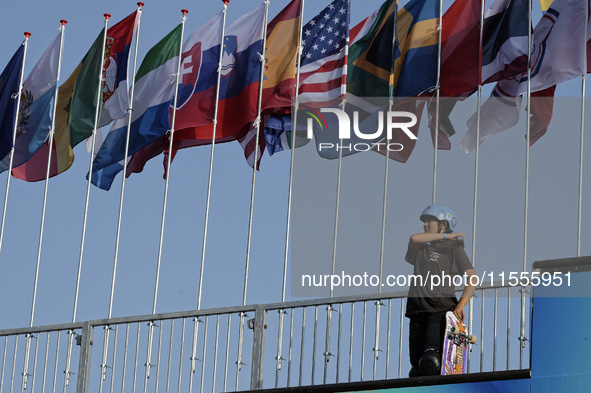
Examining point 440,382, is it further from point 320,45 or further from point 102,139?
point 102,139

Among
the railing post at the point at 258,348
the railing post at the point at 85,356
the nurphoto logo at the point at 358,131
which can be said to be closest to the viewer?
the railing post at the point at 258,348

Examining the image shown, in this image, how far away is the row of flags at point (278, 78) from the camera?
47.4ft

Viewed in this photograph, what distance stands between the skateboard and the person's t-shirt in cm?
16

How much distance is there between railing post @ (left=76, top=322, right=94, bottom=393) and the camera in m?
12.7

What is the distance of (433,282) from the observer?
33.0 ft

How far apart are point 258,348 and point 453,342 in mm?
2555

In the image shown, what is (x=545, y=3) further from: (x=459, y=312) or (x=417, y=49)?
(x=459, y=312)

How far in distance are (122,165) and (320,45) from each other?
3927 millimetres

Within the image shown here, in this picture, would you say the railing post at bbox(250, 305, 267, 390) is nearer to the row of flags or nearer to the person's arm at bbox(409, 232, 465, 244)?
the person's arm at bbox(409, 232, 465, 244)

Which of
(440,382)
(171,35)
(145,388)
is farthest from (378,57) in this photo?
(440,382)

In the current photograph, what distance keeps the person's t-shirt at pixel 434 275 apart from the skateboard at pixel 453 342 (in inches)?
6.4

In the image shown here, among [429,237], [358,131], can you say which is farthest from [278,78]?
[429,237]

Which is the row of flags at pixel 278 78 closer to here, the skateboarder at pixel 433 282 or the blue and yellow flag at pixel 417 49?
the blue and yellow flag at pixel 417 49

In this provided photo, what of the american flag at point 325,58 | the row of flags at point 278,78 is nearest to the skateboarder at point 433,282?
the row of flags at point 278,78
